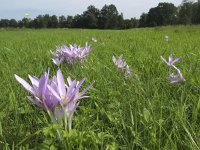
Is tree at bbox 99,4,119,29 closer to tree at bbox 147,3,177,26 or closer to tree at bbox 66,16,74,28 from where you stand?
tree at bbox 66,16,74,28

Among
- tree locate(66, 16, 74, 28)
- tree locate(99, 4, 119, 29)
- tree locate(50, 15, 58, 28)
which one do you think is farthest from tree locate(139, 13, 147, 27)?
tree locate(50, 15, 58, 28)

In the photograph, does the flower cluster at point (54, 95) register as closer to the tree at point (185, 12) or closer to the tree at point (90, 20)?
the tree at point (185, 12)

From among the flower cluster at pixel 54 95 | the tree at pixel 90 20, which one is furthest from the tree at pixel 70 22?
the flower cluster at pixel 54 95

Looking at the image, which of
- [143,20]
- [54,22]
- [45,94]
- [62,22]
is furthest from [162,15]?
[45,94]

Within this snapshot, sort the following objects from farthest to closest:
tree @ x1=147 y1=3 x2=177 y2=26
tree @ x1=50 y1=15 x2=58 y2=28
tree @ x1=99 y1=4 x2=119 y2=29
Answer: tree @ x1=50 y1=15 x2=58 y2=28 → tree @ x1=99 y1=4 x2=119 y2=29 → tree @ x1=147 y1=3 x2=177 y2=26

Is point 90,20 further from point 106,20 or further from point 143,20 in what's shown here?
point 143,20

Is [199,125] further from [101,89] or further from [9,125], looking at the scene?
[9,125]

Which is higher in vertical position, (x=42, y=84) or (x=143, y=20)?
(x=42, y=84)

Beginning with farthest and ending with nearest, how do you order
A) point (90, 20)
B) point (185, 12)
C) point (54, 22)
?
point (54, 22), point (90, 20), point (185, 12)

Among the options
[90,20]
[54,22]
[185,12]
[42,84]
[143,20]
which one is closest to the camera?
[42,84]

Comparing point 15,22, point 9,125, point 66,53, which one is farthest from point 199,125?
point 15,22

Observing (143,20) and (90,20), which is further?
(143,20)

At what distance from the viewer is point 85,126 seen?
119cm

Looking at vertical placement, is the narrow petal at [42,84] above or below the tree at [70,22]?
above
